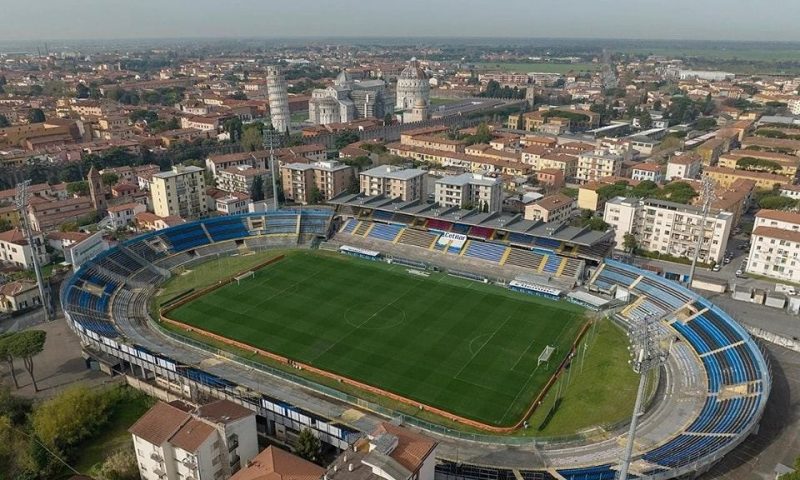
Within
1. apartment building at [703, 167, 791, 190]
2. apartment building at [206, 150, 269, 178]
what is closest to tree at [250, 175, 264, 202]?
apartment building at [206, 150, 269, 178]

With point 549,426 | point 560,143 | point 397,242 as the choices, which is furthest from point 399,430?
point 560,143

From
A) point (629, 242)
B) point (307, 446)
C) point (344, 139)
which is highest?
point (344, 139)

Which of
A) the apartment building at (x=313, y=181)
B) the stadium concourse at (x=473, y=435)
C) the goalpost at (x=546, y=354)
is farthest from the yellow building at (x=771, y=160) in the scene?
the goalpost at (x=546, y=354)

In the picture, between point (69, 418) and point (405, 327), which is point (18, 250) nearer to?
point (69, 418)

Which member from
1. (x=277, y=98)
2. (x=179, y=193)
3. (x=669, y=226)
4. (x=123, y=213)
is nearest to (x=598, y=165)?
(x=669, y=226)

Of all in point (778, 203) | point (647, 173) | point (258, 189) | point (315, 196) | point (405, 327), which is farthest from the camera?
point (647, 173)

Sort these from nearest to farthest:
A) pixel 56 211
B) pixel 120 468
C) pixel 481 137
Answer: pixel 120 468, pixel 56 211, pixel 481 137

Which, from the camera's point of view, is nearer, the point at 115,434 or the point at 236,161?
the point at 115,434
